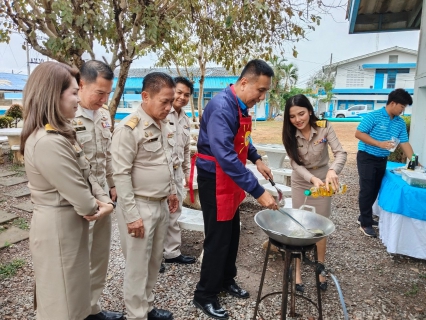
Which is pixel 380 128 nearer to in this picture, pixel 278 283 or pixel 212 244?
pixel 278 283

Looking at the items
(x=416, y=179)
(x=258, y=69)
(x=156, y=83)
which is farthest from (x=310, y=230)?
(x=416, y=179)

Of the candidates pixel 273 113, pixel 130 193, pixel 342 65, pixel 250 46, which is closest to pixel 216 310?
pixel 130 193

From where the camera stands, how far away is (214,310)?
8.05 ft

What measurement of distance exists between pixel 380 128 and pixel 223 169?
2.74m

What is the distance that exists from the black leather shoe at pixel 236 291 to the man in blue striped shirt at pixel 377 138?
2.25 metres

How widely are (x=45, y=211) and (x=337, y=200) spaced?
5203 millimetres

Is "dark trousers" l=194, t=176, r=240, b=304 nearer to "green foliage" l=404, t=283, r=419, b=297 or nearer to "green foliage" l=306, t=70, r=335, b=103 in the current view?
"green foliage" l=404, t=283, r=419, b=297

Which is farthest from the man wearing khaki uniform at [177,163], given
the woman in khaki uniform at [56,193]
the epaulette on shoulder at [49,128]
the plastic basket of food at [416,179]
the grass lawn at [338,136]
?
the grass lawn at [338,136]

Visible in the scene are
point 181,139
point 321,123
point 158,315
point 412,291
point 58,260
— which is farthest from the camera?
point 181,139

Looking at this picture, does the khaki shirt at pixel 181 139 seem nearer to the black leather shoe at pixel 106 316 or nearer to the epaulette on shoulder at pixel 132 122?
the epaulette on shoulder at pixel 132 122

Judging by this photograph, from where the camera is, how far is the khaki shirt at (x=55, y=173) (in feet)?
4.80

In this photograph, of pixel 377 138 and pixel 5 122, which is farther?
pixel 5 122

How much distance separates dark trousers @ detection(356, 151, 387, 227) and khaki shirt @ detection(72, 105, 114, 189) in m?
3.10

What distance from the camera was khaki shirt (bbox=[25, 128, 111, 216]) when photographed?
1463mm
